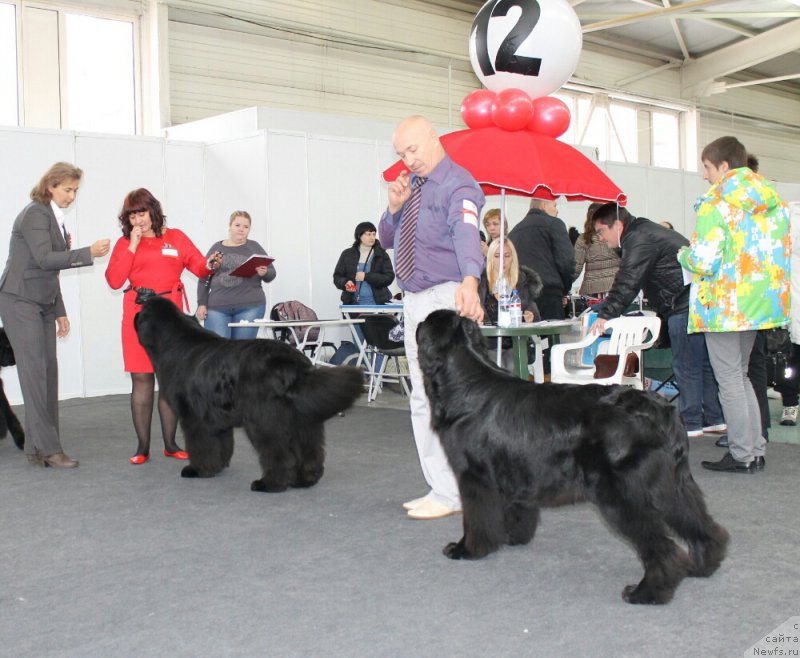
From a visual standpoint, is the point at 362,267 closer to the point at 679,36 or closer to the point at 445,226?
the point at 445,226

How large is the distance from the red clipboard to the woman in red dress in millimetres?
1061

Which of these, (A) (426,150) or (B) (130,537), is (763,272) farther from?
(B) (130,537)

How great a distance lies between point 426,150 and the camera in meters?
3.60

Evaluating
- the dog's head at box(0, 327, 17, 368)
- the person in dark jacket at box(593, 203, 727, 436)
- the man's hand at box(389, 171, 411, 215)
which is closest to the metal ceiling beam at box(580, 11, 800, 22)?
the person in dark jacket at box(593, 203, 727, 436)

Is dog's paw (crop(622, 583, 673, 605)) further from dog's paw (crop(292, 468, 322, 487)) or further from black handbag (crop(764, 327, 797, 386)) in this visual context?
black handbag (crop(764, 327, 797, 386))

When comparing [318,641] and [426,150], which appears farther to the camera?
[426,150]

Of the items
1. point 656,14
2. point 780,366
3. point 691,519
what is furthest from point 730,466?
point 656,14

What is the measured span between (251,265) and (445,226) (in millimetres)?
3040

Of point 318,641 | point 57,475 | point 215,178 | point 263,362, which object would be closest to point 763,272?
point 263,362

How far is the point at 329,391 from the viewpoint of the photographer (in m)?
4.21

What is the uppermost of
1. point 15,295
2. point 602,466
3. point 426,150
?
point 426,150

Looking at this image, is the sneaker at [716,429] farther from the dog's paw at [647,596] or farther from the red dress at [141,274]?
the red dress at [141,274]

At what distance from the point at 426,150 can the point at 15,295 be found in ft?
8.61

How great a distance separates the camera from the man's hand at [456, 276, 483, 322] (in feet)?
10.9
